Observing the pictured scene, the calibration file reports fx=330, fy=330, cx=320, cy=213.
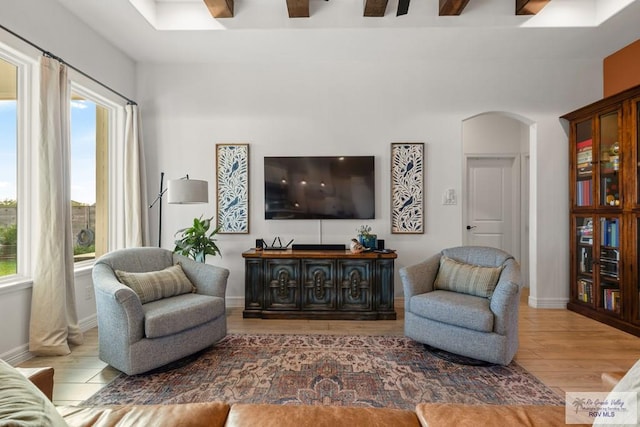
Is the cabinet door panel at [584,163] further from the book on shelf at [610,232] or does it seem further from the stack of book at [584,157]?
the book on shelf at [610,232]

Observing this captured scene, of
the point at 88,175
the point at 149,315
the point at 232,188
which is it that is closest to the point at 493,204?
the point at 232,188

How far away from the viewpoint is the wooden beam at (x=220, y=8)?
299cm

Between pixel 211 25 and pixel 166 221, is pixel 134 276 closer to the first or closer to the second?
pixel 166 221

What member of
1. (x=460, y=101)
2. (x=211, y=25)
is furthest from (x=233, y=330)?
(x=460, y=101)

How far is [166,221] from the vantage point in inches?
162

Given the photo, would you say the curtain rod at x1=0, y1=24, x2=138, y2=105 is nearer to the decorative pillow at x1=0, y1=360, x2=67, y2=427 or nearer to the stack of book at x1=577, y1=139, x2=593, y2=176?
the decorative pillow at x1=0, y1=360, x2=67, y2=427

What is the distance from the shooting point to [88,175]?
11.6ft

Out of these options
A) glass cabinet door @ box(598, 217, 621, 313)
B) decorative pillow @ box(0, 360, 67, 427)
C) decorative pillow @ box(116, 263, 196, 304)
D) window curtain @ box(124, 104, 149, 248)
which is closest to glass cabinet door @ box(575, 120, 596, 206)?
glass cabinet door @ box(598, 217, 621, 313)

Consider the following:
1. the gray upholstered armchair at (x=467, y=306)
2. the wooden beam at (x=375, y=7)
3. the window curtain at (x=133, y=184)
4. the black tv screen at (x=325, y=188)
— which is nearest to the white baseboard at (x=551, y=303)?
the gray upholstered armchair at (x=467, y=306)

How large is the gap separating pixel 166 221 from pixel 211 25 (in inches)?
90.4

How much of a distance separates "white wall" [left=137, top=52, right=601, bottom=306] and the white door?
104 cm

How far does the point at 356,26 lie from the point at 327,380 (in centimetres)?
318

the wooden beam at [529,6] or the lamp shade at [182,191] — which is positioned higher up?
the wooden beam at [529,6]

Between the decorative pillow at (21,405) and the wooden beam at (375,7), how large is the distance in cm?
335
